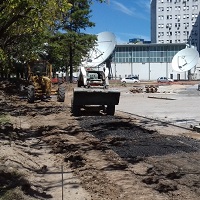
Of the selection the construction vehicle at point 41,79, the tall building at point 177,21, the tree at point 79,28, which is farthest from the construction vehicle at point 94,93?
the tall building at point 177,21

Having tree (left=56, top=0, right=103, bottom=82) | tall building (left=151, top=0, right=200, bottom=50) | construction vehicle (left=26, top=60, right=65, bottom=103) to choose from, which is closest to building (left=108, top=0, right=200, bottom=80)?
tall building (left=151, top=0, right=200, bottom=50)

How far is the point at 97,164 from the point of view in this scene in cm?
941

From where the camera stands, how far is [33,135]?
14.5 metres

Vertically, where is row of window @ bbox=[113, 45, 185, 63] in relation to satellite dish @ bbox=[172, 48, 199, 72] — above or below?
above

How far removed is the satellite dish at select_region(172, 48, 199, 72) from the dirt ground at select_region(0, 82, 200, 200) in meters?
68.5

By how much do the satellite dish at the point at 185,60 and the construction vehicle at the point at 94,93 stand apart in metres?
63.8

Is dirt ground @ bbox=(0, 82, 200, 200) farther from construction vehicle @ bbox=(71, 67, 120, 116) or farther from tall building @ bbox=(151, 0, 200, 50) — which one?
tall building @ bbox=(151, 0, 200, 50)

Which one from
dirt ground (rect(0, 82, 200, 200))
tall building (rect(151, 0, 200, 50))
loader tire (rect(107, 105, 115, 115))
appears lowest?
dirt ground (rect(0, 82, 200, 200))

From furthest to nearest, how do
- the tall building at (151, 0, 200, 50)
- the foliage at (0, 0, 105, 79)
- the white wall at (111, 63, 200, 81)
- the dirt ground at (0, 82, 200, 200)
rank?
the tall building at (151, 0, 200, 50)
the white wall at (111, 63, 200, 81)
the foliage at (0, 0, 105, 79)
the dirt ground at (0, 82, 200, 200)

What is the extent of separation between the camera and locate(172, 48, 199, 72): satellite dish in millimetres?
80875

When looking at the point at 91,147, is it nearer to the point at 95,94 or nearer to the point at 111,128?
the point at 111,128

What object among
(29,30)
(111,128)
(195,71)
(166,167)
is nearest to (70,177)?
(166,167)

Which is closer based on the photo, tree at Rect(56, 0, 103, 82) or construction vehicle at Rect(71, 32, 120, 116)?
construction vehicle at Rect(71, 32, 120, 116)

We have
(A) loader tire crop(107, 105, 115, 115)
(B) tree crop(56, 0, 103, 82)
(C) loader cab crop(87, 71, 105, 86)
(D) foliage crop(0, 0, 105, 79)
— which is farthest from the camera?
(B) tree crop(56, 0, 103, 82)
